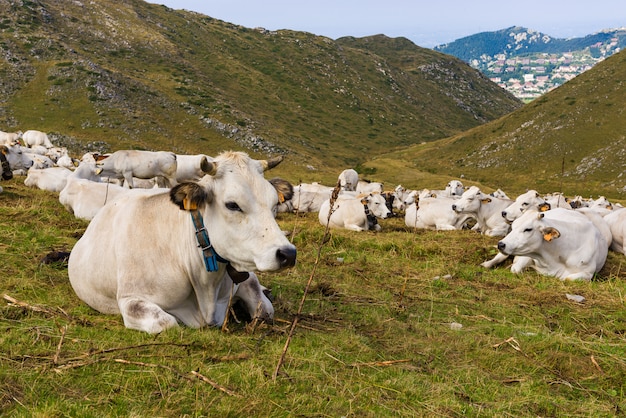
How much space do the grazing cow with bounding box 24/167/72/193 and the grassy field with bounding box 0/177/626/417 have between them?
36.9 ft

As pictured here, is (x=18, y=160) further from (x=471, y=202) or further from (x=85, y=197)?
(x=471, y=202)

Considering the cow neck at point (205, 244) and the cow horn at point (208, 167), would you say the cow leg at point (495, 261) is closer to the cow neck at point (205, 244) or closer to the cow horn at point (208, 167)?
the cow neck at point (205, 244)

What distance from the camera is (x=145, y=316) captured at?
610 centimetres

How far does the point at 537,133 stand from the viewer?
71.0m

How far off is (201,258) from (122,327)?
3.91ft

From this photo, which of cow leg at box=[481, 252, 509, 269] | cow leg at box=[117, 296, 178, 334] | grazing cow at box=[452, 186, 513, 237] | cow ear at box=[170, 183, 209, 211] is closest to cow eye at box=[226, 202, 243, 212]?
cow ear at box=[170, 183, 209, 211]

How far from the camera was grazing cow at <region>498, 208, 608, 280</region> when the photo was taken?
41.4 ft

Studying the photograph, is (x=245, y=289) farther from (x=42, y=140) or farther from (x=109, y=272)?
(x=42, y=140)

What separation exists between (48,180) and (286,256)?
18801 millimetres

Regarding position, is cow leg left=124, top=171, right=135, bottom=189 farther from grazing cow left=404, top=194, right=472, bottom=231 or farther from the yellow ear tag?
the yellow ear tag

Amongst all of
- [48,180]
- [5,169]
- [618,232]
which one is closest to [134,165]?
[48,180]

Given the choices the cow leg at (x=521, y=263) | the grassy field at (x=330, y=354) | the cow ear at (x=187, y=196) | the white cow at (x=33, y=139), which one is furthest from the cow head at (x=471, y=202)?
the white cow at (x=33, y=139)

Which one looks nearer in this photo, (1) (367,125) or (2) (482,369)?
(2) (482,369)

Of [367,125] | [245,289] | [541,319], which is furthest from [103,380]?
[367,125]
